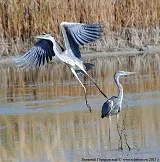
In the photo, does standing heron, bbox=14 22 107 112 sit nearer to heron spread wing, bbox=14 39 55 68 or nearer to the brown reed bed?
heron spread wing, bbox=14 39 55 68

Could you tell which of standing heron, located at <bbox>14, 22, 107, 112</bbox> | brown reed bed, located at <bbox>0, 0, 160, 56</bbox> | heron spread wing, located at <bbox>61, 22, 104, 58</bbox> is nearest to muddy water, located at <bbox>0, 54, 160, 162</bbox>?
standing heron, located at <bbox>14, 22, 107, 112</bbox>

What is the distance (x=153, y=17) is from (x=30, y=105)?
9.89 meters

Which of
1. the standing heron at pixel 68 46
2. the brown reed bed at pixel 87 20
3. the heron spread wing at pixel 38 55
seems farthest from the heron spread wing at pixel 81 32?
the brown reed bed at pixel 87 20

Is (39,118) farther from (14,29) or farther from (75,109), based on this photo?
(14,29)

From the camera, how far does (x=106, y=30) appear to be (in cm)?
2175

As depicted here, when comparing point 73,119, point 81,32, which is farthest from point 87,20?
point 73,119

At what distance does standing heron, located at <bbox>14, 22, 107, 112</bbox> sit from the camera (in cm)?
1116

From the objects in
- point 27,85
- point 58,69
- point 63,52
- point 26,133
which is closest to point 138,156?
point 26,133

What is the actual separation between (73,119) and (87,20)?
1109 centimetres

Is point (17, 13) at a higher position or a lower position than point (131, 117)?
higher

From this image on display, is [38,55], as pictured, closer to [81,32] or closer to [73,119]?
[81,32]

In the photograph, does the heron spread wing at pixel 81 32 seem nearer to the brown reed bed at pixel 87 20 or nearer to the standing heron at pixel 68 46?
the standing heron at pixel 68 46

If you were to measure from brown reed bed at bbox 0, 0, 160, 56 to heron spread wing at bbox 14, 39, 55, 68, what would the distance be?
374 inches

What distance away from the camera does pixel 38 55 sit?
11.7 m
